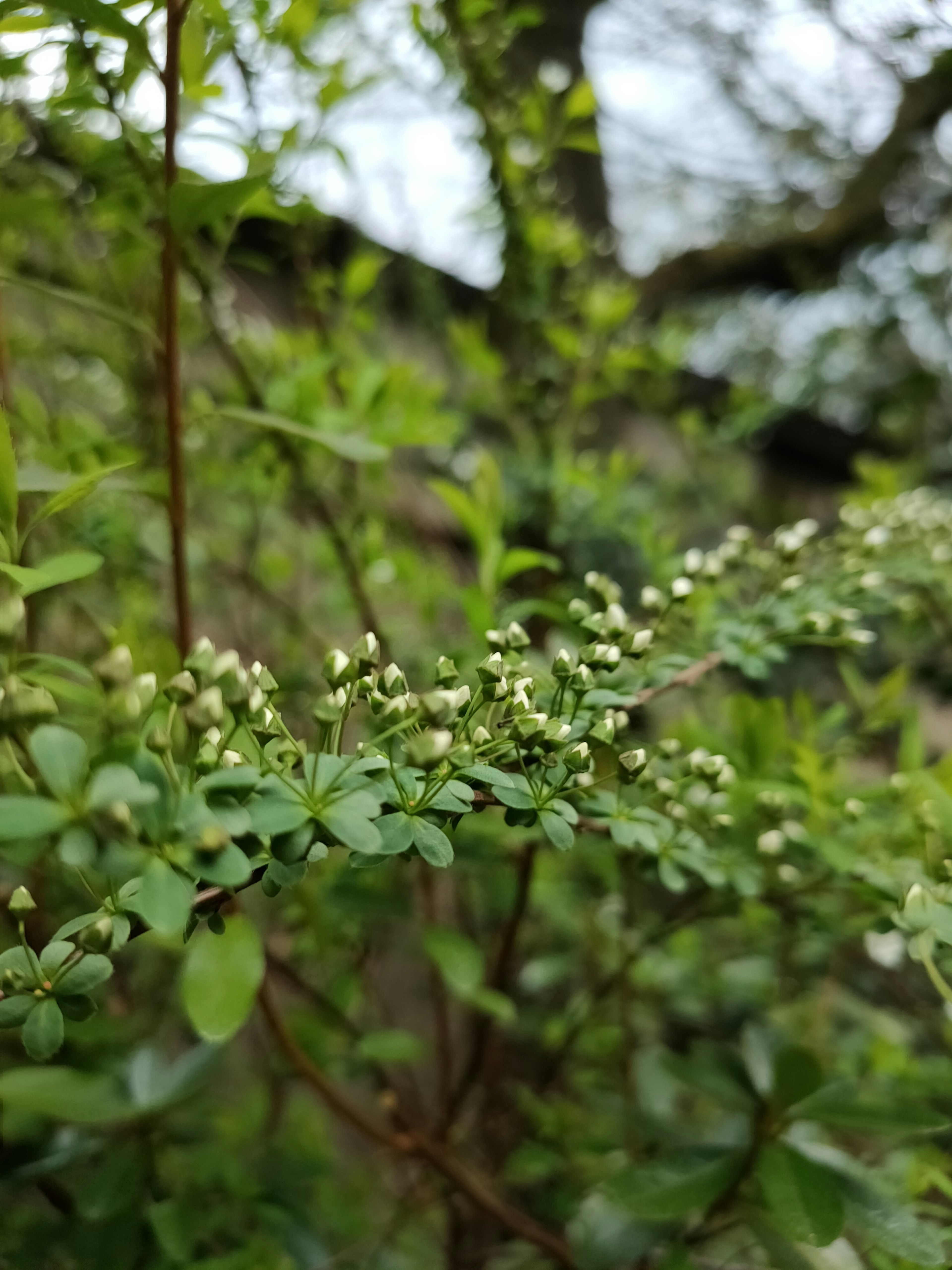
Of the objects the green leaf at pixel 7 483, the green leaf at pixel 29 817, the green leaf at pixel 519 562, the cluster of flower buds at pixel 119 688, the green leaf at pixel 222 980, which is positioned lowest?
the green leaf at pixel 222 980

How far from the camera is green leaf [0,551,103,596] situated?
0.25 meters

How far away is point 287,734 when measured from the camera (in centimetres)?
27

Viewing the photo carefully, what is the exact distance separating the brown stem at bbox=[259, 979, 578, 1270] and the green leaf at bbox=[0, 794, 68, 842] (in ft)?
1.07

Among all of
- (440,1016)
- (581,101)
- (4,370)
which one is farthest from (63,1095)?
(581,101)

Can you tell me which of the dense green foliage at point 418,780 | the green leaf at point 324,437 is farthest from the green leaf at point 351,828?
the green leaf at point 324,437

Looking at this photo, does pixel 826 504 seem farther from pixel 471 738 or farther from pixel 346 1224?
pixel 471 738

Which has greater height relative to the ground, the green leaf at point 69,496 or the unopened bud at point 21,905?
the green leaf at point 69,496

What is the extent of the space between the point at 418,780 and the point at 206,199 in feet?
0.83

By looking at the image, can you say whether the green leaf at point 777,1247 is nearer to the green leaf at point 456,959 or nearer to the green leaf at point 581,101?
the green leaf at point 456,959

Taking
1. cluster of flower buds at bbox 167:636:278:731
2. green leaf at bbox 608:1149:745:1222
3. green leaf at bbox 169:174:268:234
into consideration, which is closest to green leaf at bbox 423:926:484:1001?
green leaf at bbox 608:1149:745:1222

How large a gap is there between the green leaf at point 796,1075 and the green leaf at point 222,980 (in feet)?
1.09

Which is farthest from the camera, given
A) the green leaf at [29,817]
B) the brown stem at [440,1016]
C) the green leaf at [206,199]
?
the brown stem at [440,1016]

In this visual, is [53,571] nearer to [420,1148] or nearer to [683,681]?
[683,681]

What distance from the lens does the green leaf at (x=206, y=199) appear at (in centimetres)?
33
